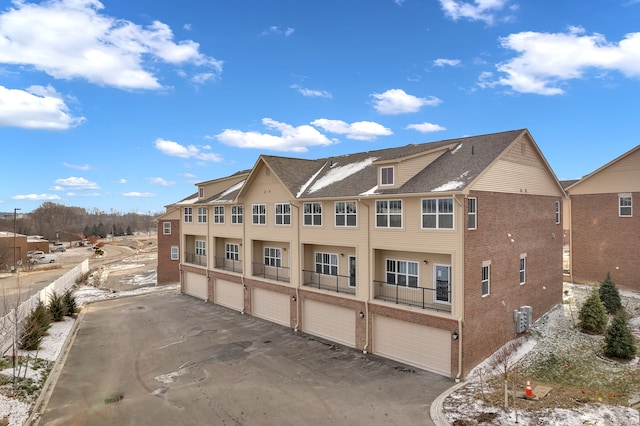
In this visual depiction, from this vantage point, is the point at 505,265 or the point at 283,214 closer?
the point at 505,265

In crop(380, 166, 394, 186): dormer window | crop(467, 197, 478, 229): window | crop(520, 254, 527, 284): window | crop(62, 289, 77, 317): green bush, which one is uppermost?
crop(380, 166, 394, 186): dormer window

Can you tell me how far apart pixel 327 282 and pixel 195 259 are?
16.0 m

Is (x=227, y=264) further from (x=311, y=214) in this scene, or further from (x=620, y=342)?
(x=620, y=342)

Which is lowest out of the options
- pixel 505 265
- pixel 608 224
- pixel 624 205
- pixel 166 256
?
pixel 166 256

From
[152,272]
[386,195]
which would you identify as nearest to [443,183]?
[386,195]

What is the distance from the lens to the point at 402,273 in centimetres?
1834

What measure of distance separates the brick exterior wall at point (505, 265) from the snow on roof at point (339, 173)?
7.59 metres

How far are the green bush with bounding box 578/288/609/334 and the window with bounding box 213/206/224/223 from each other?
23.1m

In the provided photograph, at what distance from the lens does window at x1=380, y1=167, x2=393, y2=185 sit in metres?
17.9

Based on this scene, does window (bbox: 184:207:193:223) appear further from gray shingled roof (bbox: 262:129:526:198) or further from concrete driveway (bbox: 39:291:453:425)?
gray shingled roof (bbox: 262:129:526:198)

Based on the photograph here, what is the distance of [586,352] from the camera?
56.1 ft

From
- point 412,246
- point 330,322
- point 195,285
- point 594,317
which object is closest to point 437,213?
point 412,246

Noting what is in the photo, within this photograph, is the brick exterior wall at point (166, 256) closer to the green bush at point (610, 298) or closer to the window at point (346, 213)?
the window at point (346, 213)

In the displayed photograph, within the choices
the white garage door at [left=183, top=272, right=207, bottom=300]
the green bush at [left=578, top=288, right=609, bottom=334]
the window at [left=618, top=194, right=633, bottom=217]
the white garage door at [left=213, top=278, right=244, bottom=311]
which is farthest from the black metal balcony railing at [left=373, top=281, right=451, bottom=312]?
the window at [left=618, top=194, right=633, bottom=217]
